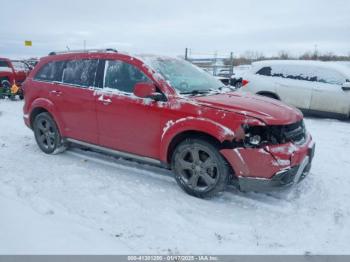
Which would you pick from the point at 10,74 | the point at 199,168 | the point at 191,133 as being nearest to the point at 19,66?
the point at 10,74

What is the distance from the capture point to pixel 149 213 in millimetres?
3578

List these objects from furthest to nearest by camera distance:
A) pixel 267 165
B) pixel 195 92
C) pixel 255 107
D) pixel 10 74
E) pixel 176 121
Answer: pixel 10 74 → pixel 195 92 → pixel 176 121 → pixel 255 107 → pixel 267 165

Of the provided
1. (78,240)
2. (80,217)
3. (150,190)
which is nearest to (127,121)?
Answer: (150,190)

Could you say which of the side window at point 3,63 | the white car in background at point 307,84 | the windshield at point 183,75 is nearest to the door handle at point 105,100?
the windshield at point 183,75

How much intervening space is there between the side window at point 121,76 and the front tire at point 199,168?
3.54ft

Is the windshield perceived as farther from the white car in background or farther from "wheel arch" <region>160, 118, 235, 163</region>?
the white car in background

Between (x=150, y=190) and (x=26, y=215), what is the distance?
1.49 m

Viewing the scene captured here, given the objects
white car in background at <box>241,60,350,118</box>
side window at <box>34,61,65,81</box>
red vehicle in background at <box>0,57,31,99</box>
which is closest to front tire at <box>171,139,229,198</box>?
side window at <box>34,61,65,81</box>

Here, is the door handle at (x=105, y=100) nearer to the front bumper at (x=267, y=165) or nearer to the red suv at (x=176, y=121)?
the red suv at (x=176, y=121)

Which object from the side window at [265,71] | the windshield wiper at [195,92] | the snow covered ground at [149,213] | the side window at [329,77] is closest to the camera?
the snow covered ground at [149,213]

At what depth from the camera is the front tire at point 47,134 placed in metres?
5.44

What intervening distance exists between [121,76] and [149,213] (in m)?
1.97

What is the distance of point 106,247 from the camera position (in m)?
2.92

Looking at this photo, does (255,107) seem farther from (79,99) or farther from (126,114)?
(79,99)
